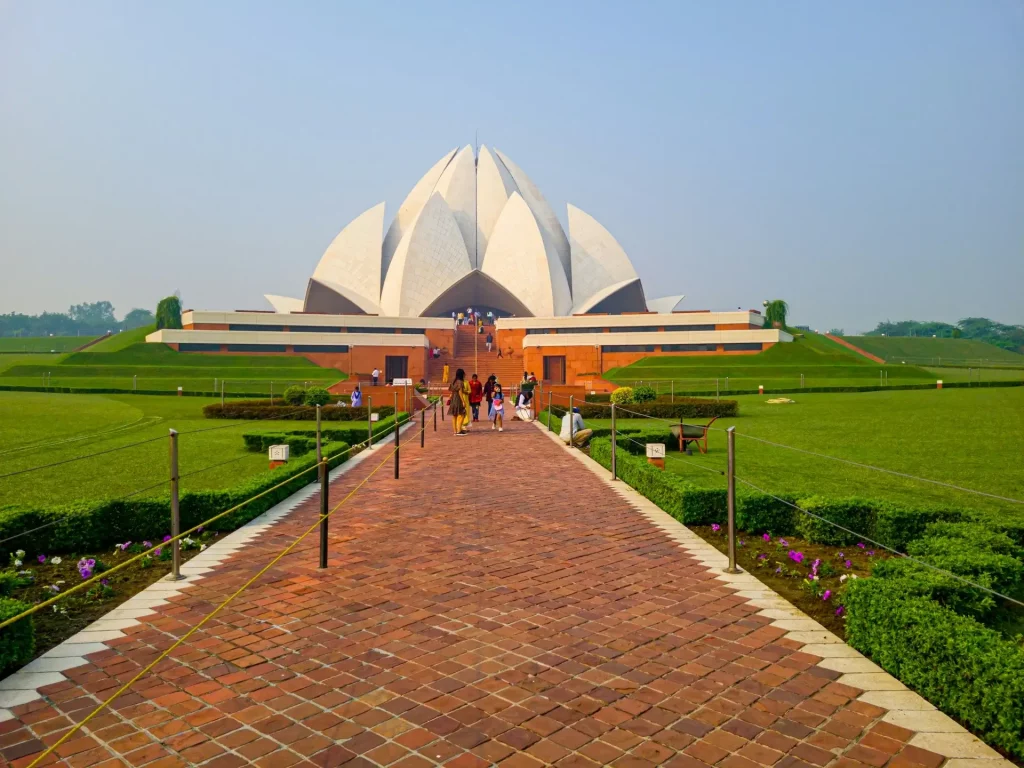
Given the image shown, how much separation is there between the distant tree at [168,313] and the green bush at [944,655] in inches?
1710

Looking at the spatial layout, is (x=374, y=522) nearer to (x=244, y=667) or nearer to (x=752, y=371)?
(x=244, y=667)

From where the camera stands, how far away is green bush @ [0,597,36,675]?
9.84ft

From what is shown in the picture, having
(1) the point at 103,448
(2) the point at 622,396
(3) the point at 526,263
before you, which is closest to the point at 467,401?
(2) the point at 622,396

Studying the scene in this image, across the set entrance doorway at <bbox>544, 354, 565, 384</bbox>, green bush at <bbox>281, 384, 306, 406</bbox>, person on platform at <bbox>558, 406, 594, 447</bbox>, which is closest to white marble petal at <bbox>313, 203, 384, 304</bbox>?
entrance doorway at <bbox>544, 354, 565, 384</bbox>

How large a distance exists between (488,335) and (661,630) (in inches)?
1334

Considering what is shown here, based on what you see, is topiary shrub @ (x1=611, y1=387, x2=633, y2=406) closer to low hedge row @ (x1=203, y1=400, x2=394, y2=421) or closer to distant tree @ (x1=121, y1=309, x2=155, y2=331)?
low hedge row @ (x1=203, y1=400, x2=394, y2=421)

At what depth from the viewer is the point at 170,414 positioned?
16734mm

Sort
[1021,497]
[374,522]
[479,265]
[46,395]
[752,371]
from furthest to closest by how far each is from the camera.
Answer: [479,265] → [752,371] → [46,395] → [1021,497] → [374,522]

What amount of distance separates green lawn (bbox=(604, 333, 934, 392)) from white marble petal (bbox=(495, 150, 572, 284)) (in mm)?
16874

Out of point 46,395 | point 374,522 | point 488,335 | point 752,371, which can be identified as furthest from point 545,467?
point 488,335

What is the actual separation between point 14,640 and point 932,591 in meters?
3.99

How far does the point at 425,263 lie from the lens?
4197cm

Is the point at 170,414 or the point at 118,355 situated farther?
the point at 118,355

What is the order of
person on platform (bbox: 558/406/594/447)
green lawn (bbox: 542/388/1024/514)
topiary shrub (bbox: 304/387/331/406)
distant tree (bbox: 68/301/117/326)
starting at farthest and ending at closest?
1. distant tree (bbox: 68/301/117/326)
2. topiary shrub (bbox: 304/387/331/406)
3. person on platform (bbox: 558/406/594/447)
4. green lawn (bbox: 542/388/1024/514)
